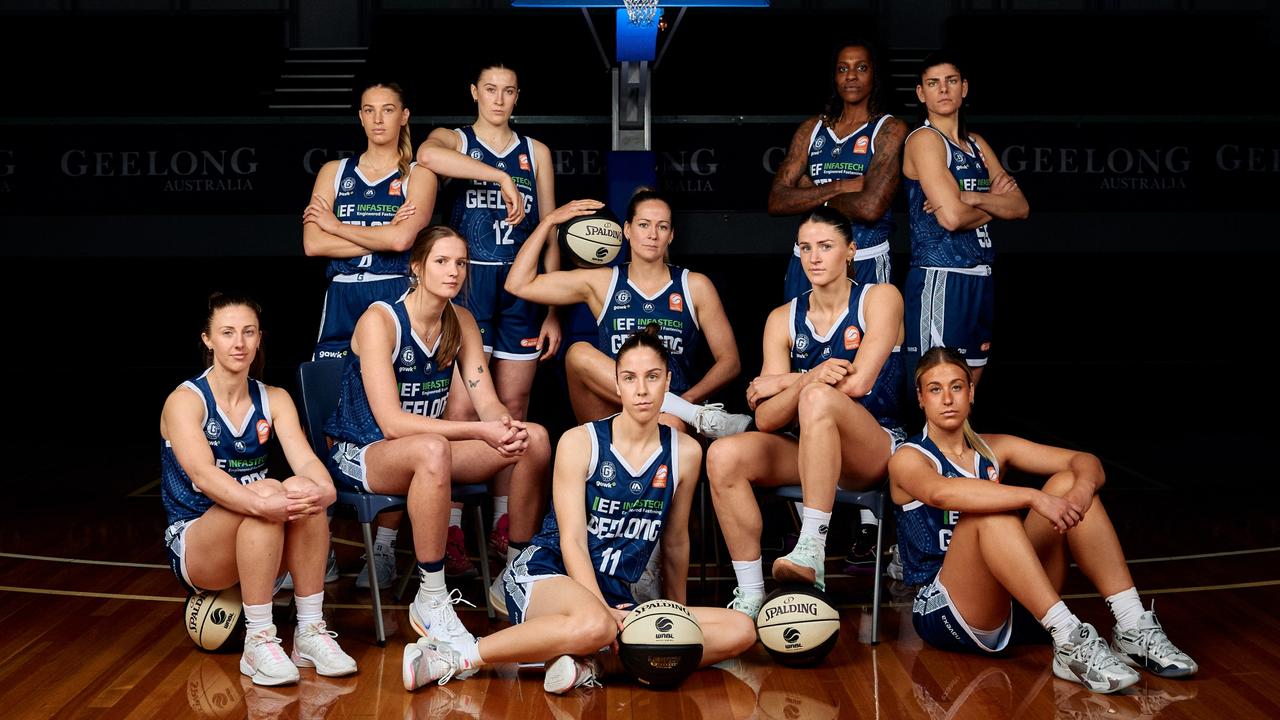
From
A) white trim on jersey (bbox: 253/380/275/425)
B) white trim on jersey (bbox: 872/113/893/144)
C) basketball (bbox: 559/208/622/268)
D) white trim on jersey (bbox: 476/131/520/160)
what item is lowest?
white trim on jersey (bbox: 253/380/275/425)

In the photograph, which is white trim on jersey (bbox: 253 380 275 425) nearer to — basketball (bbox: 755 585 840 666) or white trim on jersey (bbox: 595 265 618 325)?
white trim on jersey (bbox: 595 265 618 325)

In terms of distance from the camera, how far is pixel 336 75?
40.0 ft

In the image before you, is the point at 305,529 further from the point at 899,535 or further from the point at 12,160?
the point at 12,160

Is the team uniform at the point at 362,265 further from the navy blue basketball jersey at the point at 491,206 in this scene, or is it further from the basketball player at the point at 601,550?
the basketball player at the point at 601,550

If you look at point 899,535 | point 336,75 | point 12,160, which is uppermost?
point 336,75

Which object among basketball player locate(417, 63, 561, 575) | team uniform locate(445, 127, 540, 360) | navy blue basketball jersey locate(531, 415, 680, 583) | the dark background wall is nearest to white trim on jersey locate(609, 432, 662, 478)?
navy blue basketball jersey locate(531, 415, 680, 583)

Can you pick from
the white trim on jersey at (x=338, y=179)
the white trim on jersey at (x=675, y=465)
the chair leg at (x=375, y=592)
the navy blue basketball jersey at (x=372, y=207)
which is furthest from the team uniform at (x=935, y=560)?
the white trim on jersey at (x=338, y=179)

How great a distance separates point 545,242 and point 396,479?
51.9 inches

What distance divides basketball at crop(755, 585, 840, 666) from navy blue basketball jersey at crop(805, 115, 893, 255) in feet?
5.75

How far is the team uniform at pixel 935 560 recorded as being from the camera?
3674 millimetres

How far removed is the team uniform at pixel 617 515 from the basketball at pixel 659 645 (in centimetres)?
24

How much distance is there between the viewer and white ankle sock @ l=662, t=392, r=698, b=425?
14.3 ft

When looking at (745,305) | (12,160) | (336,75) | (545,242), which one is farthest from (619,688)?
(336,75)

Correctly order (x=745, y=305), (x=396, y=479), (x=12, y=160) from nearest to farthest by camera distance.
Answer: (x=396, y=479) → (x=12, y=160) → (x=745, y=305)
